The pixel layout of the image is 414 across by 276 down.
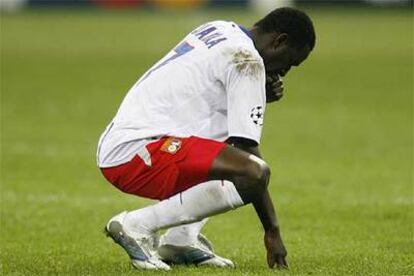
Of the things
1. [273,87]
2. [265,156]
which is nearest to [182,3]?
[265,156]

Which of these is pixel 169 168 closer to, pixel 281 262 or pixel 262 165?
pixel 262 165

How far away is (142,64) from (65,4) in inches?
872

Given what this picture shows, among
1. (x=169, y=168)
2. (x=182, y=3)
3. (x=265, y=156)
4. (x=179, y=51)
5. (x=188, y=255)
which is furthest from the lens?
(x=182, y=3)

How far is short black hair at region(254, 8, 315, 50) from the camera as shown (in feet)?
25.8

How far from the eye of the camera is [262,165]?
7543 mm

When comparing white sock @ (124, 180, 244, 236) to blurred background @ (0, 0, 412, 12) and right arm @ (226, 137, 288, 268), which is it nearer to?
right arm @ (226, 137, 288, 268)

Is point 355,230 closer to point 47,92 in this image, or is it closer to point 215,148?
point 215,148

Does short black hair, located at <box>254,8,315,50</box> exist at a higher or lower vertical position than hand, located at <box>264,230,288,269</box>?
higher

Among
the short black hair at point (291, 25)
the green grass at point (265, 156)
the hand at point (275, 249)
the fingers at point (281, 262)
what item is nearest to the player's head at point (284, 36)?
the short black hair at point (291, 25)

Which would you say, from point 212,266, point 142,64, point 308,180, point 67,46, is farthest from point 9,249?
point 67,46

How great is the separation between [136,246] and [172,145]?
0.74 meters

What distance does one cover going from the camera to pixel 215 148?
25.1 feet

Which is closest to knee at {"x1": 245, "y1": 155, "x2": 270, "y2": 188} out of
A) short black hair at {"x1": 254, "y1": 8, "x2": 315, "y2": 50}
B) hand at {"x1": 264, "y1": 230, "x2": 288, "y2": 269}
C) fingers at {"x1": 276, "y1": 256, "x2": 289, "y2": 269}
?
hand at {"x1": 264, "y1": 230, "x2": 288, "y2": 269}

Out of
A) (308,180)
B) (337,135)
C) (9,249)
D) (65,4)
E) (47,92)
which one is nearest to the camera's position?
(9,249)
